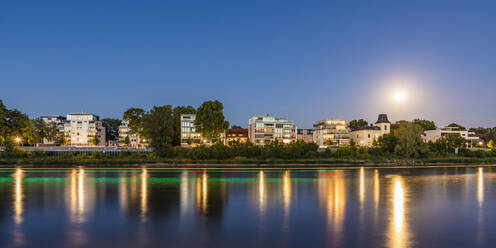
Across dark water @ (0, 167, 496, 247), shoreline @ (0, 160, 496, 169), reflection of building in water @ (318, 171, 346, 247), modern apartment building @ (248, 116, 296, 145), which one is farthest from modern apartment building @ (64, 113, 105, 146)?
reflection of building in water @ (318, 171, 346, 247)

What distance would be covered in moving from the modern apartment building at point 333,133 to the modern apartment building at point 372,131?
4.35m

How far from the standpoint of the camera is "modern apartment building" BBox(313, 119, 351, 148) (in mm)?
121812

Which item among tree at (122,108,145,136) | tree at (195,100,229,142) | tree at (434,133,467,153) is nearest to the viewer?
tree at (434,133,467,153)

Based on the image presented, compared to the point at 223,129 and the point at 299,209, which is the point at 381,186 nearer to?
the point at 299,209

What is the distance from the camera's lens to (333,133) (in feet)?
404

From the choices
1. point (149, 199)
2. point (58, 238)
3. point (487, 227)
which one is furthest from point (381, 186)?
point (58, 238)

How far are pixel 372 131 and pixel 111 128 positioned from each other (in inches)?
4330

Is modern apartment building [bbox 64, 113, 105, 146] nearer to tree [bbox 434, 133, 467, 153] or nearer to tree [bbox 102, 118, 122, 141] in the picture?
tree [bbox 102, 118, 122, 141]

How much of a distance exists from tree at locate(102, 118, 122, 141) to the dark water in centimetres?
12275

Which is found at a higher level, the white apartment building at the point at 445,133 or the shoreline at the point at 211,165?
the white apartment building at the point at 445,133

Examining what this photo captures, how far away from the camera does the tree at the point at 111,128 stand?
451 feet

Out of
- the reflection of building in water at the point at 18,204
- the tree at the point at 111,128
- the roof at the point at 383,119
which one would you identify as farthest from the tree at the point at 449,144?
the tree at the point at 111,128

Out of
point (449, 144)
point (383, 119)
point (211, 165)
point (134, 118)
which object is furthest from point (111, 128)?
point (449, 144)

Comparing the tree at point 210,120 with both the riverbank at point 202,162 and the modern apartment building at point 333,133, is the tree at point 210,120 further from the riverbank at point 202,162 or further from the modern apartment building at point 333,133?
the modern apartment building at point 333,133
